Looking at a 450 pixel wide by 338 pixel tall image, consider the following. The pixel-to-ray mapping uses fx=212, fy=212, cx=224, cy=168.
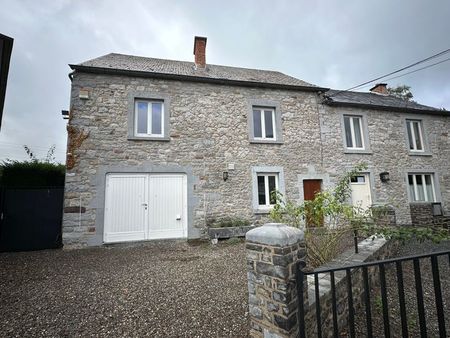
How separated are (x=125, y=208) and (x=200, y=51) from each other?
24.2 feet

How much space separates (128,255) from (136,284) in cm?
216

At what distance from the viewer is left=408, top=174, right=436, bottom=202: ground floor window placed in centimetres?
1007

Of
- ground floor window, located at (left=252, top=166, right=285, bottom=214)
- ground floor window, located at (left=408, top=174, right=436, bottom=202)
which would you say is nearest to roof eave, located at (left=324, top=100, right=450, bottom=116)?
ground floor window, located at (left=408, top=174, right=436, bottom=202)

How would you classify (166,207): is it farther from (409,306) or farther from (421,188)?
(421,188)

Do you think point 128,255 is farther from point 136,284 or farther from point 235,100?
point 235,100

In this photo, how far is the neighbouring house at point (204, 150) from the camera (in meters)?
6.82

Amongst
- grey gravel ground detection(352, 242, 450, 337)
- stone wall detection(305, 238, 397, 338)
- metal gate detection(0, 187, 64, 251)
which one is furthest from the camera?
metal gate detection(0, 187, 64, 251)

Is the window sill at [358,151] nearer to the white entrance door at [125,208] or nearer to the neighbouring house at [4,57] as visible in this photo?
the white entrance door at [125,208]

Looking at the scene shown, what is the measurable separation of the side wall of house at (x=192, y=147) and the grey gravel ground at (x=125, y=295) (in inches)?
82.5

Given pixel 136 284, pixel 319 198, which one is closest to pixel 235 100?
pixel 319 198

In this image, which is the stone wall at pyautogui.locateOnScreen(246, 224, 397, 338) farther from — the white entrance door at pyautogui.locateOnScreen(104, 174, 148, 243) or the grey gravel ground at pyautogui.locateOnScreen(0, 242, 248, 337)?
the white entrance door at pyautogui.locateOnScreen(104, 174, 148, 243)

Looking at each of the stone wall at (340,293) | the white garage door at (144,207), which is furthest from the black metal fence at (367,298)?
the white garage door at (144,207)

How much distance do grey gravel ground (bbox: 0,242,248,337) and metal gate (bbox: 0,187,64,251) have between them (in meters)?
0.93

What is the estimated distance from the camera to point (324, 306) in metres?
2.33
